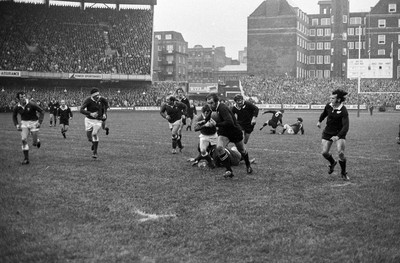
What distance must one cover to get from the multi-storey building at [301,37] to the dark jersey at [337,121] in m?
64.4

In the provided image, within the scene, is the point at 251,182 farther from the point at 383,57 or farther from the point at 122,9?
the point at 383,57

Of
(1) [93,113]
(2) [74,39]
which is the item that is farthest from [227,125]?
(2) [74,39]

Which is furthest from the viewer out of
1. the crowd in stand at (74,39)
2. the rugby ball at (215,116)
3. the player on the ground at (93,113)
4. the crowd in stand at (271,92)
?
the crowd in stand at (271,92)

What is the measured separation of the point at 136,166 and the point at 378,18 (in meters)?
73.2

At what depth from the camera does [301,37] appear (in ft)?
272

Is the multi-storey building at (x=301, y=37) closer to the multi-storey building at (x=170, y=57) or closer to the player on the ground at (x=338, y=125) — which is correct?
the multi-storey building at (x=170, y=57)

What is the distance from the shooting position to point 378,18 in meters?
75.1

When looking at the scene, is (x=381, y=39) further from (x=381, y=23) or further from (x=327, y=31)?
(x=327, y=31)

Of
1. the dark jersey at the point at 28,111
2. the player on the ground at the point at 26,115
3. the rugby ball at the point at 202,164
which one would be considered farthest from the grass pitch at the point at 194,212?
the dark jersey at the point at 28,111

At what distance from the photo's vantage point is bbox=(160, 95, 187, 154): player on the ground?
49.2 ft

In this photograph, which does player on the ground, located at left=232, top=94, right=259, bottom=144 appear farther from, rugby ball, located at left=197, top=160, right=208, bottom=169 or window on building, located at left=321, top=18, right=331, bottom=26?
window on building, located at left=321, top=18, right=331, bottom=26

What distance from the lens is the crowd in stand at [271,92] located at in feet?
188

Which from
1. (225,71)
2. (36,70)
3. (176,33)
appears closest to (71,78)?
(36,70)

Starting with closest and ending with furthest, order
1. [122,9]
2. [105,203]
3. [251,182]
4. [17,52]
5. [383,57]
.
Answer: [105,203] → [251,182] → [17,52] → [122,9] → [383,57]
